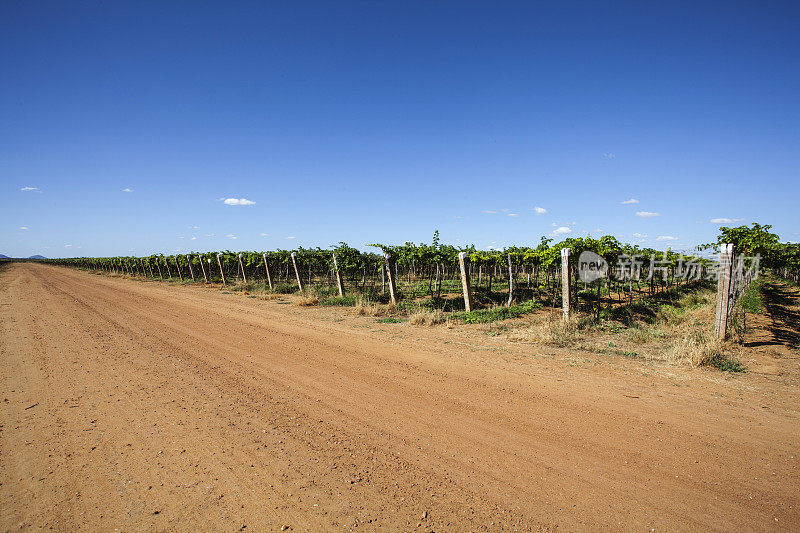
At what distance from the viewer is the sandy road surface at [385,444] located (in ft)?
9.48

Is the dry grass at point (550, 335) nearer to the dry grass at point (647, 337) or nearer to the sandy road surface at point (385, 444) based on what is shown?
the dry grass at point (647, 337)

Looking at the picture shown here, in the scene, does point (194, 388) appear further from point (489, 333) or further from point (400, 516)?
point (489, 333)

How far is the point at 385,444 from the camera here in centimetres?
389

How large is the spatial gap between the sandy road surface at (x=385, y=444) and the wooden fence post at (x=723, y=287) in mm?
2486

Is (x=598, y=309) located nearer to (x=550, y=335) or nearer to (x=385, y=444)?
(x=550, y=335)

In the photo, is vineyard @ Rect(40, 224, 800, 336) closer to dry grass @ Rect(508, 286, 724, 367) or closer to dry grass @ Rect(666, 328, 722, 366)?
dry grass @ Rect(508, 286, 724, 367)

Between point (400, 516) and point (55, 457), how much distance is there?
3828mm

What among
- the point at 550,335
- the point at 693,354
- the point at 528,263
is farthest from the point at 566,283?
the point at 528,263

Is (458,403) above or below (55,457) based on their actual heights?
below

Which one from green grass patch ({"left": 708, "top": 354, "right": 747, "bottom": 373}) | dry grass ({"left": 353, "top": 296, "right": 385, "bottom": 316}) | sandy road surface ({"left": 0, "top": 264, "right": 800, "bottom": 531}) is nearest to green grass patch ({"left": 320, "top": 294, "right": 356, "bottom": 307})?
dry grass ({"left": 353, "top": 296, "right": 385, "bottom": 316})

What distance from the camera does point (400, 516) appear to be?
284 centimetres

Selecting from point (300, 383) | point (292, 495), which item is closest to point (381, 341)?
point (300, 383)

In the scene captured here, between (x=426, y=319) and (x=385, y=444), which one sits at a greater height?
(x=385, y=444)

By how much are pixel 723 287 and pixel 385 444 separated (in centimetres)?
911
